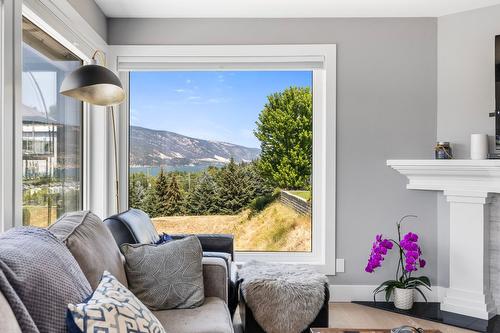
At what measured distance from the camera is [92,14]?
3455 mm

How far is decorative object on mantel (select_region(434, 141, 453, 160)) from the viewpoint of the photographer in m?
3.71

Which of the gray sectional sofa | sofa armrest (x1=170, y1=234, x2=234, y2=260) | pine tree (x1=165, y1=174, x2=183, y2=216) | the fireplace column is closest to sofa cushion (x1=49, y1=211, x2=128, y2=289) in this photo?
the gray sectional sofa

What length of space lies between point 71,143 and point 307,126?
1994 mm

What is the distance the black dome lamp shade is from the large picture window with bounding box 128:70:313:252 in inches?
61.5

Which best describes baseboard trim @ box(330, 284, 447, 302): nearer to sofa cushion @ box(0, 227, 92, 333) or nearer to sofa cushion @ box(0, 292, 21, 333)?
sofa cushion @ box(0, 227, 92, 333)

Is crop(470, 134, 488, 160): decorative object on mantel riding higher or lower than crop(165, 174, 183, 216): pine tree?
higher

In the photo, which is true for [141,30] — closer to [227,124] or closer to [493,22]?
[227,124]

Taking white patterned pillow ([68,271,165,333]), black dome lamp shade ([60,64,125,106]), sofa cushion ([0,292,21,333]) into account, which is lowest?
white patterned pillow ([68,271,165,333])

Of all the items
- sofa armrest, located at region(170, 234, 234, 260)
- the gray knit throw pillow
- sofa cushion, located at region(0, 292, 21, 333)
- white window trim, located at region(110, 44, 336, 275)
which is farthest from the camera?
white window trim, located at region(110, 44, 336, 275)

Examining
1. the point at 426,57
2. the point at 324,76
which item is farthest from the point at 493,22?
the point at 324,76

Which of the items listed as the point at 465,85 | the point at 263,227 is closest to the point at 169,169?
the point at 263,227

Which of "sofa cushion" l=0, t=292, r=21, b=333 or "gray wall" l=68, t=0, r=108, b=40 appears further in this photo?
"gray wall" l=68, t=0, r=108, b=40

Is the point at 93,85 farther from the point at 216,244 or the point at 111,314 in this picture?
the point at 216,244

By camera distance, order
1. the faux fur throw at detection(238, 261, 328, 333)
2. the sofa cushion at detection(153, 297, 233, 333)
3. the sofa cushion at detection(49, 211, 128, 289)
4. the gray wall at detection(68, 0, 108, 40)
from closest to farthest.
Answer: the sofa cushion at detection(49, 211, 128, 289) → the sofa cushion at detection(153, 297, 233, 333) → the faux fur throw at detection(238, 261, 328, 333) → the gray wall at detection(68, 0, 108, 40)
